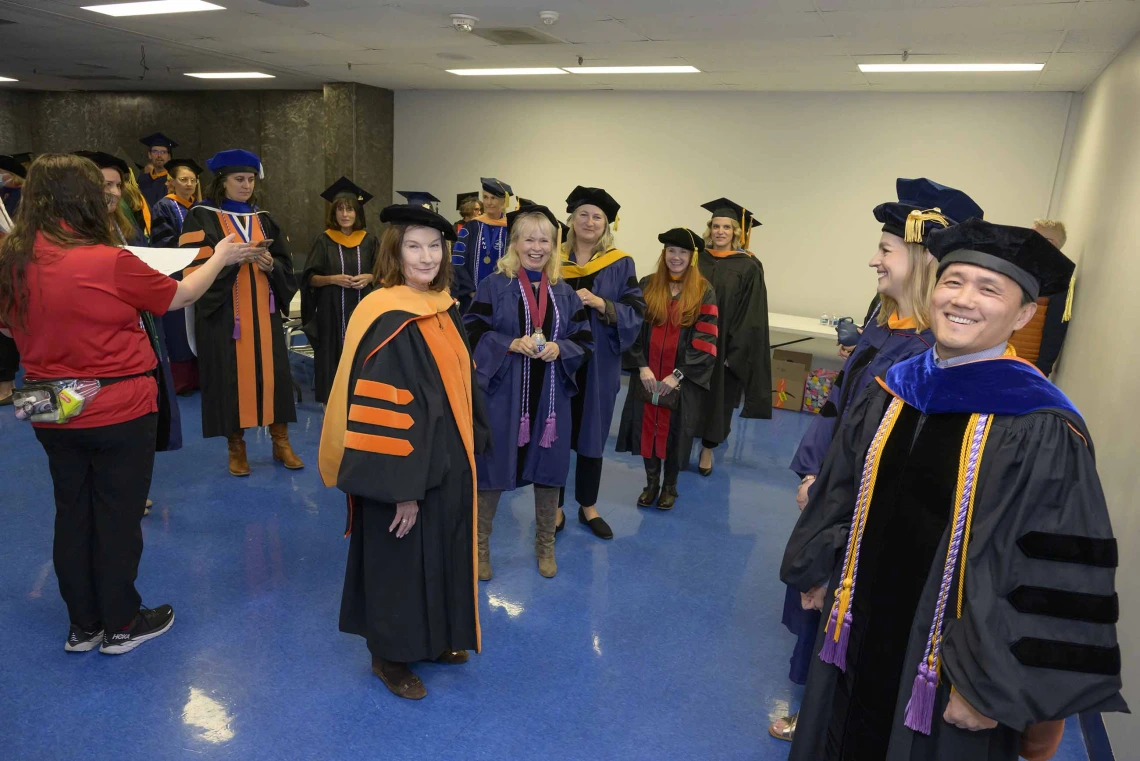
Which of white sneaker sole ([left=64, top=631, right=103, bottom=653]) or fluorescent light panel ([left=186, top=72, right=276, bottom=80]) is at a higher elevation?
fluorescent light panel ([left=186, top=72, right=276, bottom=80])

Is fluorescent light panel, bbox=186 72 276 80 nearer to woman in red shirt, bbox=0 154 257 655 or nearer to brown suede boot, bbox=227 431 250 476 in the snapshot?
brown suede boot, bbox=227 431 250 476

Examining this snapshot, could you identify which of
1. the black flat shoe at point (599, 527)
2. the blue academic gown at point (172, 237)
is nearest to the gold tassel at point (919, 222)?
the black flat shoe at point (599, 527)

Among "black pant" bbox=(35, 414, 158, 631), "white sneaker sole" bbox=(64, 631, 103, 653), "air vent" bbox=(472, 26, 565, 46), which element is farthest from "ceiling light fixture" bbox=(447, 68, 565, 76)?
"white sneaker sole" bbox=(64, 631, 103, 653)

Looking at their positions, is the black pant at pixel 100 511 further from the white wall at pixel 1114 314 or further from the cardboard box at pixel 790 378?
the cardboard box at pixel 790 378

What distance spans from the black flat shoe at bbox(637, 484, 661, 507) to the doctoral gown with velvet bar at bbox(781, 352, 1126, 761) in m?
2.61

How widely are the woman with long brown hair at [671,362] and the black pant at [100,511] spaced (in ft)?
8.33

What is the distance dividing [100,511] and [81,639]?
1.77 feet

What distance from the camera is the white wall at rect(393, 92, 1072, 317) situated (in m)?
6.68

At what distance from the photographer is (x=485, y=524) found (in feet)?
11.3

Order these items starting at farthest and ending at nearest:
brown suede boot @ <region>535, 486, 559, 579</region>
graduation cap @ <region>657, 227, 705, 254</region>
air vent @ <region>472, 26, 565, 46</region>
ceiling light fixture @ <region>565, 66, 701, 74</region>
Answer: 1. ceiling light fixture @ <region>565, 66, 701, 74</region>
2. air vent @ <region>472, 26, 565, 46</region>
3. graduation cap @ <region>657, 227, 705, 254</region>
4. brown suede boot @ <region>535, 486, 559, 579</region>

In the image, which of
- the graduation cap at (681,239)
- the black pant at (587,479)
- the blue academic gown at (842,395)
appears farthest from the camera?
the graduation cap at (681,239)

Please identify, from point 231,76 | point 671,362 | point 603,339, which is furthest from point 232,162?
point 231,76

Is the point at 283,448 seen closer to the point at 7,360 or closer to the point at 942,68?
the point at 7,360

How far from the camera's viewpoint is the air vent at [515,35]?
5496mm
